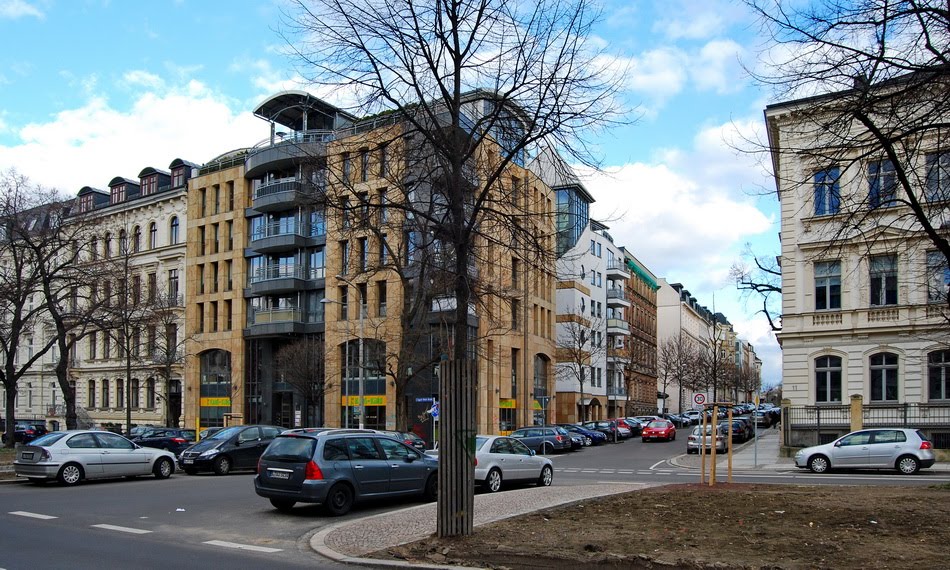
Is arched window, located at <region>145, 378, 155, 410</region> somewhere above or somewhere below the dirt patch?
below

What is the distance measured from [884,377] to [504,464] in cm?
2376

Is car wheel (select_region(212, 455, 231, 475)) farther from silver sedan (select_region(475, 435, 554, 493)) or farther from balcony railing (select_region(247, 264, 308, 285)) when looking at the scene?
balcony railing (select_region(247, 264, 308, 285))

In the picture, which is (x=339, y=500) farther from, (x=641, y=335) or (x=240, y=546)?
(x=641, y=335)

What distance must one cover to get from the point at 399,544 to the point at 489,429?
139ft

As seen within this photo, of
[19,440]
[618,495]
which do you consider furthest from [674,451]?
[19,440]

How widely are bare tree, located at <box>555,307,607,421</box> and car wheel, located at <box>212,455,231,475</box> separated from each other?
118 ft

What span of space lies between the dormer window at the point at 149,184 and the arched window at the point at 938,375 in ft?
182

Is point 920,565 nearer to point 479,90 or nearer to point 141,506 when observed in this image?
point 479,90

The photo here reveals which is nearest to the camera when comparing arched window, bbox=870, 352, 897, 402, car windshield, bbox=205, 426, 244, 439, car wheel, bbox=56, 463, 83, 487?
car wheel, bbox=56, 463, 83, 487

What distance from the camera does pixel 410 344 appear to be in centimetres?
3150

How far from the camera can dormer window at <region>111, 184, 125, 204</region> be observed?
67500 mm

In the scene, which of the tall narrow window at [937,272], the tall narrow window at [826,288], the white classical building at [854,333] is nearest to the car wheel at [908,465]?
the tall narrow window at [937,272]

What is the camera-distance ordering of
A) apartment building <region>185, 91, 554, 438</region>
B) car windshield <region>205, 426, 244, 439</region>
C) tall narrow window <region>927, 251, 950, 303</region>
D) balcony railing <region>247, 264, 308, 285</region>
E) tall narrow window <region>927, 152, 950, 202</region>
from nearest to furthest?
tall narrow window <region>927, 152, 950, 202</region> < tall narrow window <region>927, 251, 950, 303</region> < car windshield <region>205, 426, 244, 439</region> < apartment building <region>185, 91, 554, 438</region> < balcony railing <region>247, 264, 308, 285</region>

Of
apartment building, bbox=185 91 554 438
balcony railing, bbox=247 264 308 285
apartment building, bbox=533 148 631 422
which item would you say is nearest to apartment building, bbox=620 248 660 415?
apartment building, bbox=533 148 631 422
